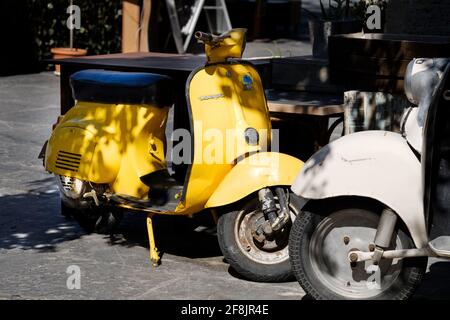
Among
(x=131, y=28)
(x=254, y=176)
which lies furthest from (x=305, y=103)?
(x=131, y=28)

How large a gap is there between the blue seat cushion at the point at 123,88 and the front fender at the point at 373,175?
57.3 inches

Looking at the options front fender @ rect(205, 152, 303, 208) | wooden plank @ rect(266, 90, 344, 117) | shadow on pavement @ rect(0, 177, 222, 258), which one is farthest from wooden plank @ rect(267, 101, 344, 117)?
shadow on pavement @ rect(0, 177, 222, 258)

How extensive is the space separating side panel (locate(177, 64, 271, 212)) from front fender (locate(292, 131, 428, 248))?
80 centimetres

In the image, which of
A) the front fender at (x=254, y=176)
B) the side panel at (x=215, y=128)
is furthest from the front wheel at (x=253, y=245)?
the side panel at (x=215, y=128)

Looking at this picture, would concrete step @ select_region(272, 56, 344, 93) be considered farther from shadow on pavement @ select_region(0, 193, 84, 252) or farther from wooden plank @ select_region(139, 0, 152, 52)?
wooden plank @ select_region(139, 0, 152, 52)

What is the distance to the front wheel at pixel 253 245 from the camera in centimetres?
555

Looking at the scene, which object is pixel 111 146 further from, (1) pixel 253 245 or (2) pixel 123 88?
(1) pixel 253 245

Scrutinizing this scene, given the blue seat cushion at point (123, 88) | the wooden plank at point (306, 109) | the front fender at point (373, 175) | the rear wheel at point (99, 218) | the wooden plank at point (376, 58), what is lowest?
the rear wheel at point (99, 218)

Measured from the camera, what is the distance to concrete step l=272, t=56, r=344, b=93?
6.96m

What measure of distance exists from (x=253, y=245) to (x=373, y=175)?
3.46 ft

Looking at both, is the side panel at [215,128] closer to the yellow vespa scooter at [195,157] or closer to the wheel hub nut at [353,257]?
the yellow vespa scooter at [195,157]
